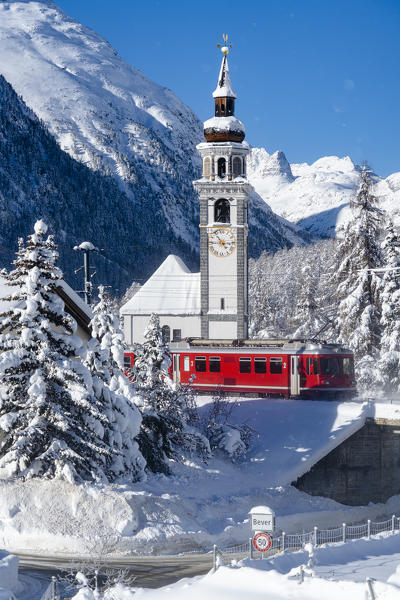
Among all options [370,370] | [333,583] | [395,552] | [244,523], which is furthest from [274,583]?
[370,370]

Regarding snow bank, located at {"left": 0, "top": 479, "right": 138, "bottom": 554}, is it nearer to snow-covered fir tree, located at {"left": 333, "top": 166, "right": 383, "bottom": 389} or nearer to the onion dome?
snow-covered fir tree, located at {"left": 333, "top": 166, "right": 383, "bottom": 389}

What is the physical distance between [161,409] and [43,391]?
8688 mm

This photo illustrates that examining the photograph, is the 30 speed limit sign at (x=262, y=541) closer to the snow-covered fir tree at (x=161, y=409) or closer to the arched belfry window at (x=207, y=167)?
the snow-covered fir tree at (x=161, y=409)

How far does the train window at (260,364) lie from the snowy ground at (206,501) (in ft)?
6.70

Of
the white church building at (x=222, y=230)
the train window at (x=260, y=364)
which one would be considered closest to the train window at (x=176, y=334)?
the white church building at (x=222, y=230)

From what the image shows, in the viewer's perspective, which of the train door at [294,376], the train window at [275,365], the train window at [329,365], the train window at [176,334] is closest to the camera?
the train window at [329,365]

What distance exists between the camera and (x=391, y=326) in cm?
4491

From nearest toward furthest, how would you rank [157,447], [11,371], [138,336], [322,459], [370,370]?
1. [11,371]
2. [157,447]
3. [322,459]
4. [370,370]
5. [138,336]

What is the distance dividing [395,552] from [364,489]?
15.0 metres

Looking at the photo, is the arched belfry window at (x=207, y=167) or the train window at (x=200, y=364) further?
the arched belfry window at (x=207, y=167)

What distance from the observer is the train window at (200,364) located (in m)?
46.0

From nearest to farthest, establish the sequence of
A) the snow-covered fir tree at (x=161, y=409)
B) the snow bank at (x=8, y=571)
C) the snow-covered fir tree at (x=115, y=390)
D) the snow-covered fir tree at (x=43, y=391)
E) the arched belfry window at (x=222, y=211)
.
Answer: the snow bank at (x=8, y=571), the snow-covered fir tree at (x=43, y=391), the snow-covered fir tree at (x=115, y=390), the snow-covered fir tree at (x=161, y=409), the arched belfry window at (x=222, y=211)

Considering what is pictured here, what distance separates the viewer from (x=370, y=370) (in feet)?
152

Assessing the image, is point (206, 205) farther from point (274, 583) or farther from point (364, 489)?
point (274, 583)
